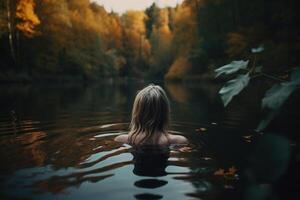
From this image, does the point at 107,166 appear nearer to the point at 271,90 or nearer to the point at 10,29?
the point at 271,90

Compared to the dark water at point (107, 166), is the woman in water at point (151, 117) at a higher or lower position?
higher

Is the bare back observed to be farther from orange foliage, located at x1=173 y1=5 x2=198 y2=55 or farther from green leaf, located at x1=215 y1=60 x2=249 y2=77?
orange foliage, located at x1=173 y1=5 x2=198 y2=55

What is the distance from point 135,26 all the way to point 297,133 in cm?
7787

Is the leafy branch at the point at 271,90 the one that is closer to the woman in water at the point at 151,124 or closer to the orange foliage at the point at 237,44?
the woman in water at the point at 151,124

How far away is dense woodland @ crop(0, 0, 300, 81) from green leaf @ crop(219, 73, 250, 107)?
1597 cm

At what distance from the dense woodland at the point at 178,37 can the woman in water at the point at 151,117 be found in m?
12.9

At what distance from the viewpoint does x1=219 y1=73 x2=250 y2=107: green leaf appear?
117cm

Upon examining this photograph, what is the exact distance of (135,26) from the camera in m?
81.6

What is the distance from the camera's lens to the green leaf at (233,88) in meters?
1.17

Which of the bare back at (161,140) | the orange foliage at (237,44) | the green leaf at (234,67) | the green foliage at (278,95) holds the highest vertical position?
the orange foliage at (237,44)

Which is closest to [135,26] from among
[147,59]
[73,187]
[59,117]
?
[147,59]

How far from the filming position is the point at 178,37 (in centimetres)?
4038

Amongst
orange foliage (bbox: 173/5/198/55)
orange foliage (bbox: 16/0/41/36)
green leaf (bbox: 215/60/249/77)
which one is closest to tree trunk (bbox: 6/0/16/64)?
orange foliage (bbox: 16/0/41/36)

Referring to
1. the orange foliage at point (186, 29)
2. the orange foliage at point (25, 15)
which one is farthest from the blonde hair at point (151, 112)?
the orange foliage at point (186, 29)
